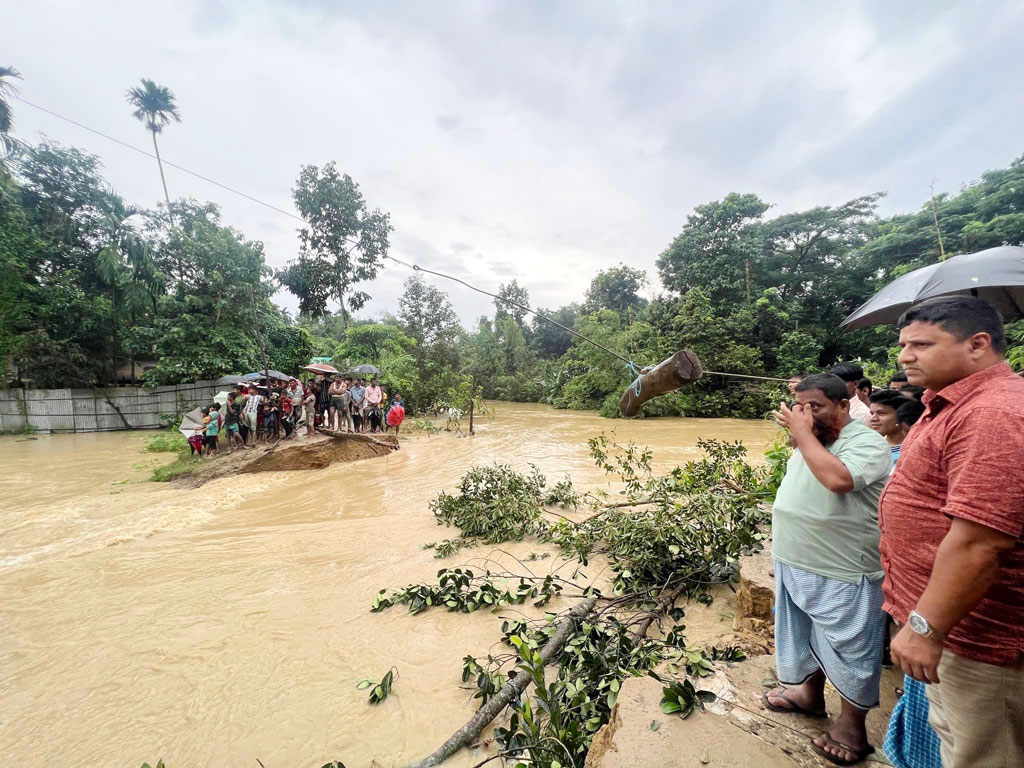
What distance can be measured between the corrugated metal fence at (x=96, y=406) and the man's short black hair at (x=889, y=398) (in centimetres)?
1966

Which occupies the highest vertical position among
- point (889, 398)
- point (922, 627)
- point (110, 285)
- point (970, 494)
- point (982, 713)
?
point (110, 285)

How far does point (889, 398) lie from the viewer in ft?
A: 8.61

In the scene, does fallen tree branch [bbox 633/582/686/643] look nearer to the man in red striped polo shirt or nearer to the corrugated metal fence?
the man in red striped polo shirt

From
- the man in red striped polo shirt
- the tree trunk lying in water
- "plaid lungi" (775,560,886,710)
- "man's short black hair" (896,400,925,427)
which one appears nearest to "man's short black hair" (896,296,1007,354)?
the man in red striped polo shirt

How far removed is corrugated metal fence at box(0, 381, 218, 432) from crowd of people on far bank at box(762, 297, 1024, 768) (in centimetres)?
1956

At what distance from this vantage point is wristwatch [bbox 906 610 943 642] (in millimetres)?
1133

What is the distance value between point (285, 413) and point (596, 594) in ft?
33.2

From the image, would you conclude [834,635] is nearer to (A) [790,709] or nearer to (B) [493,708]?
(A) [790,709]

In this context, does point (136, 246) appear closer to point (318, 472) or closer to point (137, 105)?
point (137, 105)

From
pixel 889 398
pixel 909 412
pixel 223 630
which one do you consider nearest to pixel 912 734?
pixel 909 412

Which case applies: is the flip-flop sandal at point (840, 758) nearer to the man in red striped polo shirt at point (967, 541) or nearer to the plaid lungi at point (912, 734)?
the plaid lungi at point (912, 734)

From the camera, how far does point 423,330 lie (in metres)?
26.5

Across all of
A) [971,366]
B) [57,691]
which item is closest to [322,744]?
[57,691]

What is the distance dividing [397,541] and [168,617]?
2.33m
